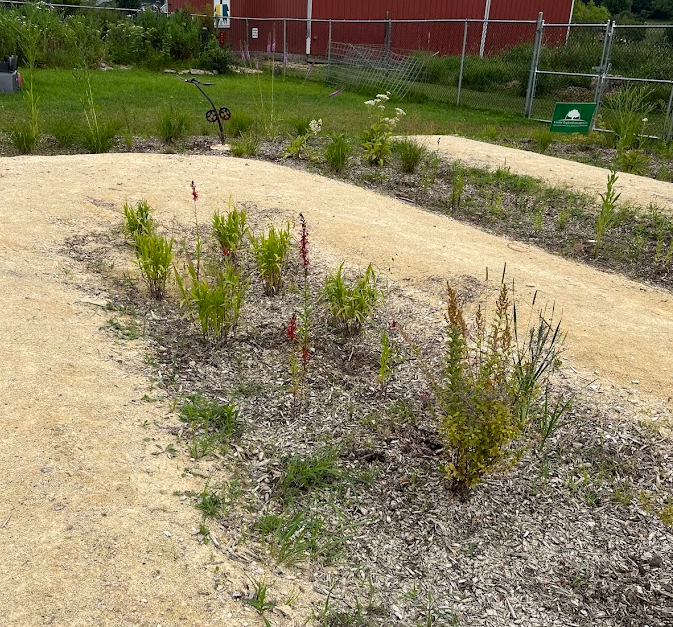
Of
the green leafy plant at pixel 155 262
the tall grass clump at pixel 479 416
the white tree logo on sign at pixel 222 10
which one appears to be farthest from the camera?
the white tree logo on sign at pixel 222 10

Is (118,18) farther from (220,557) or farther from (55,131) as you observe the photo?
(220,557)

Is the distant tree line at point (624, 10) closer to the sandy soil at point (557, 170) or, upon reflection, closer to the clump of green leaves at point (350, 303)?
the sandy soil at point (557, 170)

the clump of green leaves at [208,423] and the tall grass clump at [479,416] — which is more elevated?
the tall grass clump at [479,416]

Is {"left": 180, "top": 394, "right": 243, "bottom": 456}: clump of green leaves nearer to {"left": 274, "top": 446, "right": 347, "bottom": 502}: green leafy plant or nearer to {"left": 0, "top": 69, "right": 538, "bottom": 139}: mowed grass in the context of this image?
{"left": 274, "top": 446, "right": 347, "bottom": 502}: green leafy plant

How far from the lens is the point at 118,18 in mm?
19109

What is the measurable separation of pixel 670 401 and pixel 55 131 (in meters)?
6.62

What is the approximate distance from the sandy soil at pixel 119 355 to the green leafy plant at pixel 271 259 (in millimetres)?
630

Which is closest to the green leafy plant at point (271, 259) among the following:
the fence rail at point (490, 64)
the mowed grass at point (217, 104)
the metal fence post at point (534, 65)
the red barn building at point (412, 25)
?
the mowed grass at point (217, 104)

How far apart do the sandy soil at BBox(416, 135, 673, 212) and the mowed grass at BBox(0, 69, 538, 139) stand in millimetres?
1504

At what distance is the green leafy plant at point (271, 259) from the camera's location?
3.99 m

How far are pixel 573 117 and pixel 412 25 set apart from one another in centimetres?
1064

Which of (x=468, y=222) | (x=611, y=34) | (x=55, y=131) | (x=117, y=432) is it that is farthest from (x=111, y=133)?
(x=611, y=34)

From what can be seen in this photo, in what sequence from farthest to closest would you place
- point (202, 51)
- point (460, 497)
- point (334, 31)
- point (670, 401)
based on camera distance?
point (334, 31), point (202, 51), point (670, 401), point (460, 497)

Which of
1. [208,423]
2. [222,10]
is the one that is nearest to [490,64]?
[222,10]
